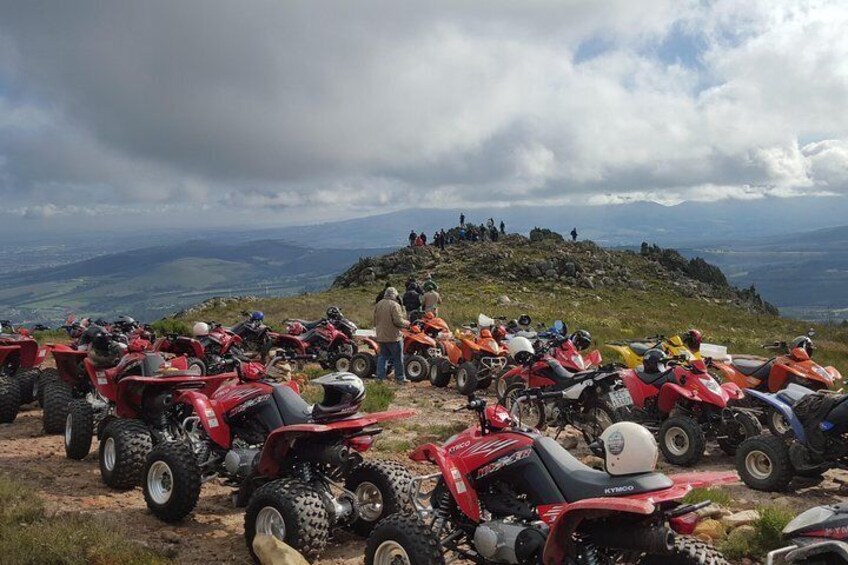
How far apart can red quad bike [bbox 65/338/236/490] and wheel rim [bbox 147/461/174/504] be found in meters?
0.75

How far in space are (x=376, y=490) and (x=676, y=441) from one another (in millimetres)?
4584

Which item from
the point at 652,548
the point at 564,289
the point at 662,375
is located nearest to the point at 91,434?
the point at 652,548

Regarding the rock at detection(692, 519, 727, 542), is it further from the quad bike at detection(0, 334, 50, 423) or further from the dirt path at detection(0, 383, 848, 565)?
the quad bike at detection(0, 334, 50, 423)

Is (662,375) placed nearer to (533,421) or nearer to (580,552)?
(533,421)

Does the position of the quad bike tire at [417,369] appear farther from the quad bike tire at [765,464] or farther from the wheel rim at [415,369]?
the quad bike tire at [765,464]

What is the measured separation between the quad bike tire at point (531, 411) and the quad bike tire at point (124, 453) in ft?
15.2

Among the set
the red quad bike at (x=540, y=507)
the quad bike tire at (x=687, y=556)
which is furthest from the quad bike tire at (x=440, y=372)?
the quad bike tire at (x=687, y=556)

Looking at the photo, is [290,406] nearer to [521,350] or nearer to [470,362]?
[521,350]

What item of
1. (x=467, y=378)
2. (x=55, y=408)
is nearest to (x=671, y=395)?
(x=467, y=378)

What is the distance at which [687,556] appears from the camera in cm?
378

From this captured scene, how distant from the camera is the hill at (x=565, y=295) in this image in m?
27.5

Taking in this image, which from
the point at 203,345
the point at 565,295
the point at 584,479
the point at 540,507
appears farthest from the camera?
the point at 565,295

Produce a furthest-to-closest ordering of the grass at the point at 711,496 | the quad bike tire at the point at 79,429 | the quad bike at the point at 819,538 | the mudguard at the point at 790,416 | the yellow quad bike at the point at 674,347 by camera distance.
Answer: the yellow quad bike at the point at 674,347
the quad bike tire at the point at 79,429
the mudguard at the point at 790,416
the grass at the point at 711,496
the quad bike at the point at 819,538

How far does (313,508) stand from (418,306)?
14.8m
